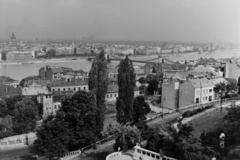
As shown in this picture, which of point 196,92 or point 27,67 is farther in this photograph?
point 27,67

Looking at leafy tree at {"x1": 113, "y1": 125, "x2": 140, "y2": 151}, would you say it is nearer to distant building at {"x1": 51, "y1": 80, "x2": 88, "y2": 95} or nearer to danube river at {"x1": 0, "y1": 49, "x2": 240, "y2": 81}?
→ distant building at {"x1": 51, "y1": 80, "x2": 88, "y2": 95}

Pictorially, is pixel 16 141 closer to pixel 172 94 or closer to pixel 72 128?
pixel 72 128

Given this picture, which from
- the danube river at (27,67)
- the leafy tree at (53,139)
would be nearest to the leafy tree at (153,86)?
the leafy tree at (53,139)

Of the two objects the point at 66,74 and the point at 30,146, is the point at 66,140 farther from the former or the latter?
the point at 66,74

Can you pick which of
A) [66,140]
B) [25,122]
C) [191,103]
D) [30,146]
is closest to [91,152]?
[66,140]

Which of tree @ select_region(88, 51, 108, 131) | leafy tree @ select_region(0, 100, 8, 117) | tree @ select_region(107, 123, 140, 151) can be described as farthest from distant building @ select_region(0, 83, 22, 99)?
tree @ select_region(107, 123, 140, 151)

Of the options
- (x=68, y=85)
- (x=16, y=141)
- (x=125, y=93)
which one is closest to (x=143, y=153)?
(x=125, y=93)
